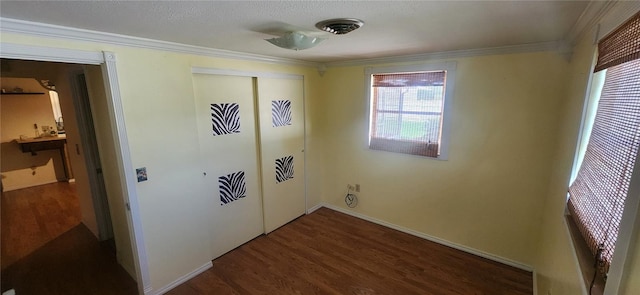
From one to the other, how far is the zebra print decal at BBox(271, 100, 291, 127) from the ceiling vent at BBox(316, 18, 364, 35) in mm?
1663

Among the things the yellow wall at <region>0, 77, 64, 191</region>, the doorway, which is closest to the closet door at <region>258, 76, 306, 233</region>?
the doorway

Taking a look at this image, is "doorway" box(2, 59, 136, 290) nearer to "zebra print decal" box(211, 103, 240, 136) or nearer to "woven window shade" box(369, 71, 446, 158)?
"zebra print decal" box(211, 103, 240, 136)

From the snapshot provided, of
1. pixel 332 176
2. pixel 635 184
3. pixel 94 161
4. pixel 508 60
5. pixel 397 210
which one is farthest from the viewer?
pixel 332 176

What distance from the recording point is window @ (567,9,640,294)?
2.98ft

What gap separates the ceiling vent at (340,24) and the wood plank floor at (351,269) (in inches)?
83.7

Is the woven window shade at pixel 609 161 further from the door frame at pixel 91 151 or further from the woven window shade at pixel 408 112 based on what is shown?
the door frame at pixel 91 151

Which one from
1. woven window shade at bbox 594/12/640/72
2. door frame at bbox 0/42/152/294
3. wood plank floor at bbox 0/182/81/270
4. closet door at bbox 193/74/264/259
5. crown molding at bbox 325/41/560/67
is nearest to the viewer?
woven window shade at bbox 594/12/640/72

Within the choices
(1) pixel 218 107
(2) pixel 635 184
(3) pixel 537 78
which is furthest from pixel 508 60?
(1) pixel 218 107

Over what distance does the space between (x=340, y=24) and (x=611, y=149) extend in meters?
1.34

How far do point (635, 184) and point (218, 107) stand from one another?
2.70 metres

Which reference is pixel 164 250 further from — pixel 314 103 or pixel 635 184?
pixel 635 184

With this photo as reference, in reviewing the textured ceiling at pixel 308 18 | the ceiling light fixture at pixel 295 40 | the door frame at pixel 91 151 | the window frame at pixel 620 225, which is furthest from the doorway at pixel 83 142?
the window frame at pixel 620 225

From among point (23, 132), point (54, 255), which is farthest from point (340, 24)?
point (23, 132)

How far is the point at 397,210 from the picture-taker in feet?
11.0
